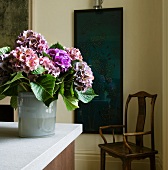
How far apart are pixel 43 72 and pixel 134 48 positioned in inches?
98.7

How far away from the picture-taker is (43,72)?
1086 millimetres

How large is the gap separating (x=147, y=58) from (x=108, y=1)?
0.85 meters

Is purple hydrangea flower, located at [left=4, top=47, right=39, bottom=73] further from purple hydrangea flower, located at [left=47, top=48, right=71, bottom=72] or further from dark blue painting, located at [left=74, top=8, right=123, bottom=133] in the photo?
dark blue painting, located at [left=74, top=8, right=123, bottom=133]

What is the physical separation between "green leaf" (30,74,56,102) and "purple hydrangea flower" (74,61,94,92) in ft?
0.40

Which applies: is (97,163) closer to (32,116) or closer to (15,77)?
(32,116)

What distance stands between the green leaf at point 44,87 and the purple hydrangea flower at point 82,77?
120mm

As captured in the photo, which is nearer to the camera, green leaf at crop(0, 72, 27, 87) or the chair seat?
green leaf at crop(0, 72, 27, 87)

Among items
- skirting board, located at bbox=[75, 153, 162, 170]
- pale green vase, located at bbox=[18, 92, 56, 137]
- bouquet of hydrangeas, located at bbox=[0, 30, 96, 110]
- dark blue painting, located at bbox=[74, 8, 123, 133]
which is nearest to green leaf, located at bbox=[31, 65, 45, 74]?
bouquet of hydrangeas, located at bbox=[0, 30, 96, 110]

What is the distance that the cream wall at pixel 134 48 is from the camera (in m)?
3.37

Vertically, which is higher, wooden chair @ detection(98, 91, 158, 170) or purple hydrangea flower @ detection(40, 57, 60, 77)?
purple hydrangea flower @ detection(40, 57, 60, 77)

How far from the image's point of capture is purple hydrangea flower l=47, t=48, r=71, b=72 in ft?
3.72

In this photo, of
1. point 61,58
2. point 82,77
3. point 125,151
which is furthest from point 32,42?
point 125,151

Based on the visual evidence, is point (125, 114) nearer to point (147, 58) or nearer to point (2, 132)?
point (147, 58)

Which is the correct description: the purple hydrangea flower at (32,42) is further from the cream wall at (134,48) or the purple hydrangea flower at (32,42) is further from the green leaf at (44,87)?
the cream wall at (134,48)
